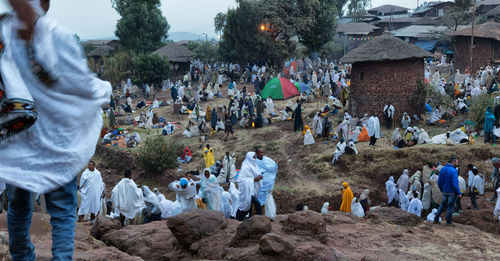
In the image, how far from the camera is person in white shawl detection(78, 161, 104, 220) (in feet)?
27.8

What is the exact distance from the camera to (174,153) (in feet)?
53.7

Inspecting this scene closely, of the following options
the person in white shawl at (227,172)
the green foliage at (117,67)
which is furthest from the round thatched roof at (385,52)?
the green foliage at (117,67)

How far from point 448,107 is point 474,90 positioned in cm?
203

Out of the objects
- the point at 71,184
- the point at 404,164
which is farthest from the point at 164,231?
the point at 404,164

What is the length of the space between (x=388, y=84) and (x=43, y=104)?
53.5 feet

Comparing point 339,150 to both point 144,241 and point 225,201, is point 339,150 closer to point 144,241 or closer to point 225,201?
point 225,201

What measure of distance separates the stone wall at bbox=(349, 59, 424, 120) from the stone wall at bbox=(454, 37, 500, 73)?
10.5m

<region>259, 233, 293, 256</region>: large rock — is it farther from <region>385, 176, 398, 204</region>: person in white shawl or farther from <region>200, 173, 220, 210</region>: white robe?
<region>385, 176, 398, 204</region>: person in white shawl

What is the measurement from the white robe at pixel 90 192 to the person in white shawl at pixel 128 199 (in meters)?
0.37

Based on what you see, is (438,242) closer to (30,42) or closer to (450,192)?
(450,192)

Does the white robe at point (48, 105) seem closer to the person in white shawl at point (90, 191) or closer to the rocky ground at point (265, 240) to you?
the rocky ground at point (265, 240)

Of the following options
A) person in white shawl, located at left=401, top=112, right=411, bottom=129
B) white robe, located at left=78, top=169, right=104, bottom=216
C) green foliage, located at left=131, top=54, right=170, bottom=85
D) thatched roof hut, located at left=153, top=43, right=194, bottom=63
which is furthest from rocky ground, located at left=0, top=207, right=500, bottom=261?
thatched roof hut, located at left=153, top=43, right=194, bottom=63

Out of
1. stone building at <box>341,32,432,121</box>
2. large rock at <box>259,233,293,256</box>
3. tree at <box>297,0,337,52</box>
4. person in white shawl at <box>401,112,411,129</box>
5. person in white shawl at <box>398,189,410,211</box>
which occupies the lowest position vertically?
person in white shawl at <box>398,189,410,211</box>

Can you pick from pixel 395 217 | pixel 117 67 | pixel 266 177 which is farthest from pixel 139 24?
pixel 395 217
